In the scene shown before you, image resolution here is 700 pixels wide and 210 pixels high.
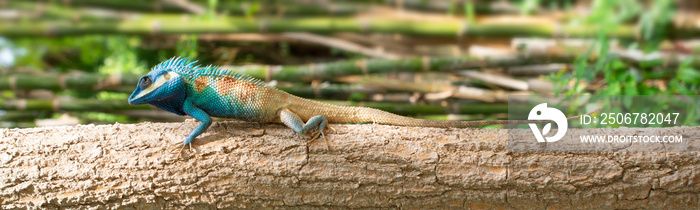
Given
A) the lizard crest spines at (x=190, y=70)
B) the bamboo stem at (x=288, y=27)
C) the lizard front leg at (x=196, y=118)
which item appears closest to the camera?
the lizard front leg at (x=196, y=118)

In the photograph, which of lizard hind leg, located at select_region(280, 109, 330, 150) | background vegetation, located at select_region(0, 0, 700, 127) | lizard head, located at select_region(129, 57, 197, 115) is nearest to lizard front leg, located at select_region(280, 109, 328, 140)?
lizard hind leg, located at select_region(280, 109, 330, 150)

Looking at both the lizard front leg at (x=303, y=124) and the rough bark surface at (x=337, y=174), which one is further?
the lizard front leg at (x=303, y=124)

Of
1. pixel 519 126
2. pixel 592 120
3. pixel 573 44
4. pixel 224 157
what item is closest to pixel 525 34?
pixel 573 44

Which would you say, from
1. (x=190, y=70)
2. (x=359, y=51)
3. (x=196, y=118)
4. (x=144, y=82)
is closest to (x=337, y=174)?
(x=196, y=118)

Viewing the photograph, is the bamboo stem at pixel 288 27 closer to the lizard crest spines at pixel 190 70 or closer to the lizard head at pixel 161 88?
the lizard crest spines at pixel 190 70

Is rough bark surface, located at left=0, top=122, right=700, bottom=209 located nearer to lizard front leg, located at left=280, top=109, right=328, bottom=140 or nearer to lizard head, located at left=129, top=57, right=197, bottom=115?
lizard front leg, located at left=280, top=109, right=328, bottom=140

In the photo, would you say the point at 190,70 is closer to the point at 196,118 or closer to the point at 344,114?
the point at 196,118

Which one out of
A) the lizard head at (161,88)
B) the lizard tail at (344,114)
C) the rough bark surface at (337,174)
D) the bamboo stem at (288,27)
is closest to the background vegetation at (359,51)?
the bamboo stem at (288,27)
